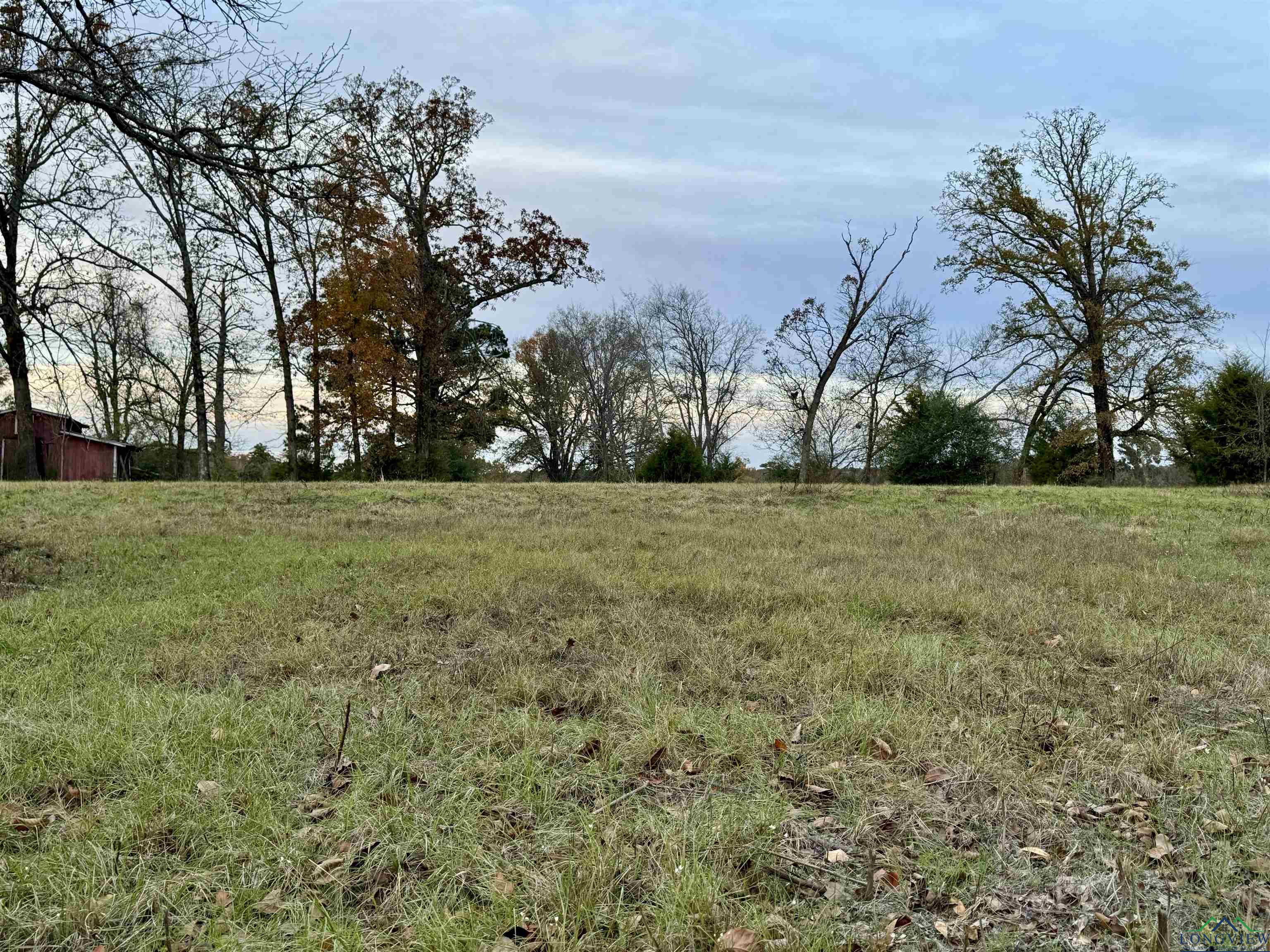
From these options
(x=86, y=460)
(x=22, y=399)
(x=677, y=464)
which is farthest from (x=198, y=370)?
(x=86, y=460)

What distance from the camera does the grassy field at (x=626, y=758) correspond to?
2180 mm

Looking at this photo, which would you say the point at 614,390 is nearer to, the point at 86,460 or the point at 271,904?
the point at 86,460

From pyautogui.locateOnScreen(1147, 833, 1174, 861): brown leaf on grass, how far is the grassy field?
0.01 meters

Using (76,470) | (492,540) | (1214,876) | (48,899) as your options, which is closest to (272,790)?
(48,899)

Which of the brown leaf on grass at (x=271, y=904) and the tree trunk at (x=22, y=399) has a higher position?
the tree trunk at (x=22, y=399)

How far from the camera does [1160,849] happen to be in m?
2.43

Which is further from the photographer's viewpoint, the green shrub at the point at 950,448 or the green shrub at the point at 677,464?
the green shrub at the point at 677,464

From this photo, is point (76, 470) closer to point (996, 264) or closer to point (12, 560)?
point (12, 560)

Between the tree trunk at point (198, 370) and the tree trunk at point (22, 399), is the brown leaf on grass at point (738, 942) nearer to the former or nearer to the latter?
the tree trunk at point (22, 399)

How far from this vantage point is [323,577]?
665cm

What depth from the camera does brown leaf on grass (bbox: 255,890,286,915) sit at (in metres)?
2.19

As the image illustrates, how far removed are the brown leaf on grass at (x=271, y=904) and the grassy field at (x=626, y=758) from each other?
0.11 feet

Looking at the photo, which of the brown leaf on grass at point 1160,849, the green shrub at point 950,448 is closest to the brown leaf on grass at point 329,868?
the brown leaf on grass at point 1160,849

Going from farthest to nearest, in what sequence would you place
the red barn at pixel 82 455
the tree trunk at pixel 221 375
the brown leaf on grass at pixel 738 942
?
the red barn at pixel 82 455, the tree trunk at pixel 221 375, the brown leaf on grass at pixel 738 942
